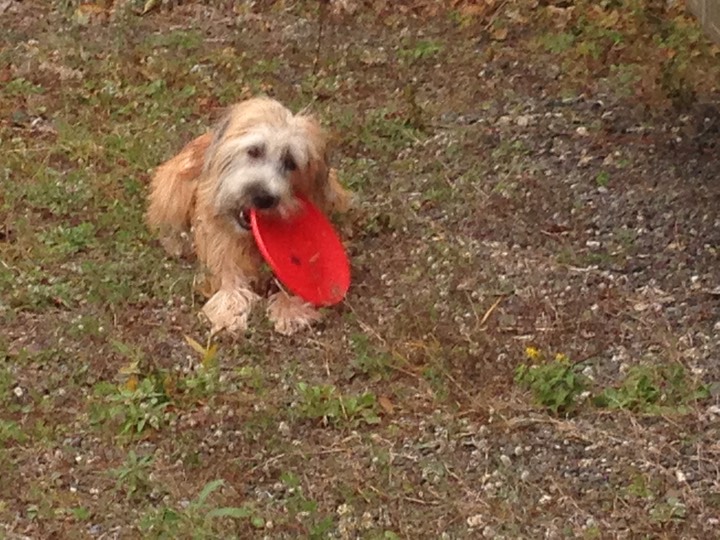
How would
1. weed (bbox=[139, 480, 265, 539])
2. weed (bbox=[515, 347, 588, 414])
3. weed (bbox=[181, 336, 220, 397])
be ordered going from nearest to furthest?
1. weed (bbox=[139, 480, 265, 539])
2. weed (bbox=[515, 347, 588, 414])
3. weed (bbox=[181, 336, 220, 397])

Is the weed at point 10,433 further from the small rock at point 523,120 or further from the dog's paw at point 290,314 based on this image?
the small rock at point 523,120

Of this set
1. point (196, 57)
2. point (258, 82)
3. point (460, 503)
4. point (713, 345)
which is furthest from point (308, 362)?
point (196, 57)

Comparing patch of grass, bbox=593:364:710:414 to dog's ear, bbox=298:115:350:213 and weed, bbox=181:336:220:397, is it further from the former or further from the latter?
dog's ear, bbox=298:115:350:213

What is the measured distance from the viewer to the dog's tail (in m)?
6.01

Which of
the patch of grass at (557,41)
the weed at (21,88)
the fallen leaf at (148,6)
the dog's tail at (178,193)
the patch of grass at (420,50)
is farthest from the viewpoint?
the fallen leaf at (148,6)

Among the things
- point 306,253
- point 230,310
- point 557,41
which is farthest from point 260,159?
point 557,41

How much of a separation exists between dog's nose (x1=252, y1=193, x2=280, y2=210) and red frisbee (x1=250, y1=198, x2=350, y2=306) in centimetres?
5

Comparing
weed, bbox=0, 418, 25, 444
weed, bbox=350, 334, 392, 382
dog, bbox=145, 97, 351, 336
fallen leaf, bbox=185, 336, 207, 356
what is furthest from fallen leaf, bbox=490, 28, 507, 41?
weed, bbox=0, 418, 25, 444

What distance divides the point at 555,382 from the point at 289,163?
1724 millimetres

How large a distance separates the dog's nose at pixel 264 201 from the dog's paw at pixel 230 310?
41cm

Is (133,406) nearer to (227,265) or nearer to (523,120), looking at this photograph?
(227,265)

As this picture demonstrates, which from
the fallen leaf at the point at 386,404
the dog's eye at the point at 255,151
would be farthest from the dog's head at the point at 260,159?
the fallen leaf at the point at 386,404

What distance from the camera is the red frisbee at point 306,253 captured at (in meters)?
5.62

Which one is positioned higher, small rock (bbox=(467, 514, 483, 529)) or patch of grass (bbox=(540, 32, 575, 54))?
patch of grass (bbox=(540, 32, 575, 54))
